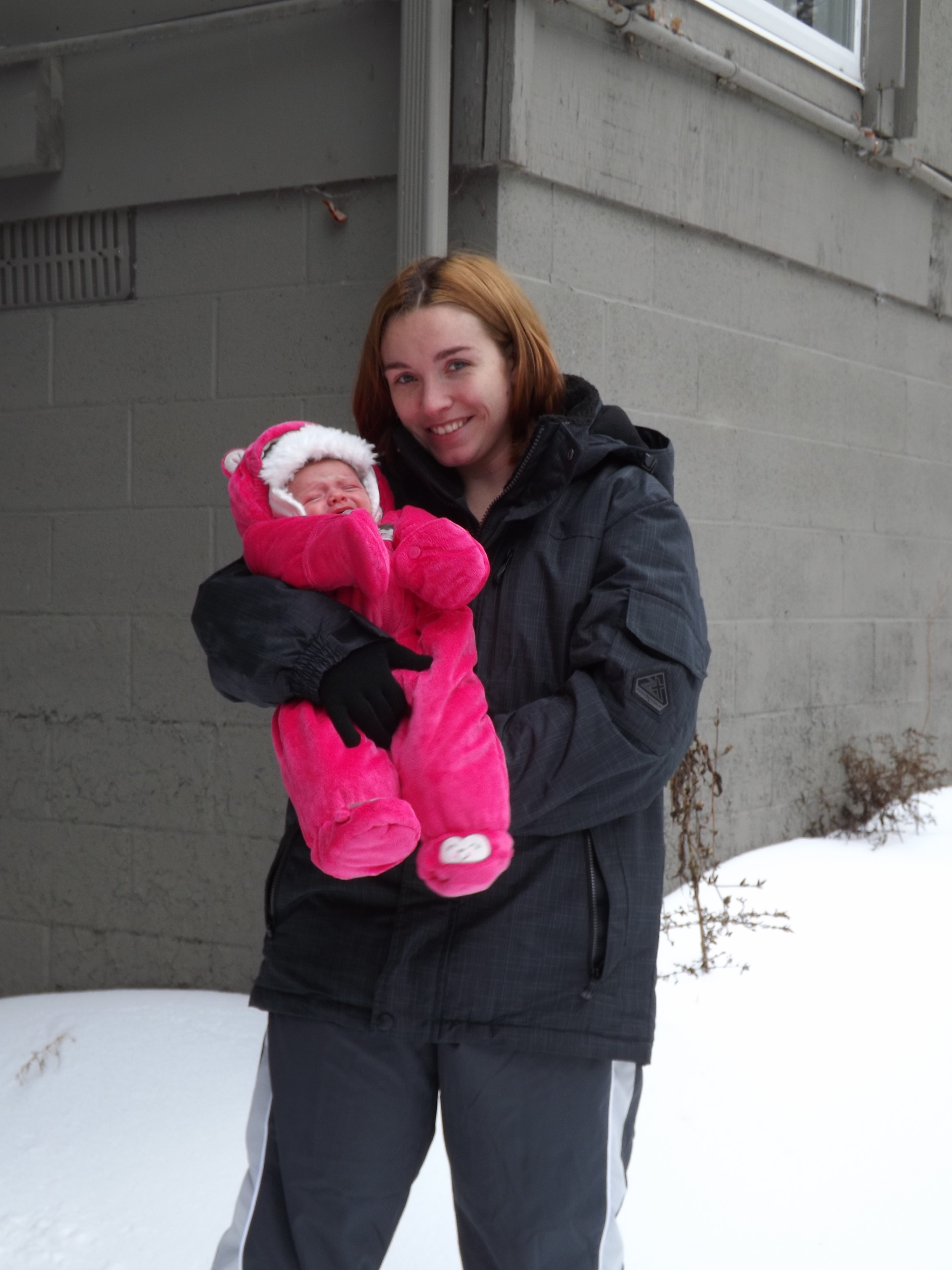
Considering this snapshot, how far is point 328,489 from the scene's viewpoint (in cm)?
162

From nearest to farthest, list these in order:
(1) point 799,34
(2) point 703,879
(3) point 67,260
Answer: (3) point 67,260
(2) point 703,879
(1) point 799,34

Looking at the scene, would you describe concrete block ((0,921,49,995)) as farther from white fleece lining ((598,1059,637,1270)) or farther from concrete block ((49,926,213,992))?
white fleece lining ((598,1059,637,1270))

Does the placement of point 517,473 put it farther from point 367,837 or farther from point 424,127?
point 424,127

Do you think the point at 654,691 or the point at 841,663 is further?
the point at 841,663

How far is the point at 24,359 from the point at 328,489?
2375 mm

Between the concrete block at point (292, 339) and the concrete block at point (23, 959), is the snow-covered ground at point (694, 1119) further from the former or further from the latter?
the concrete block at point (292, 339)

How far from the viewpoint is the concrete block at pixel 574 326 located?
328 cm

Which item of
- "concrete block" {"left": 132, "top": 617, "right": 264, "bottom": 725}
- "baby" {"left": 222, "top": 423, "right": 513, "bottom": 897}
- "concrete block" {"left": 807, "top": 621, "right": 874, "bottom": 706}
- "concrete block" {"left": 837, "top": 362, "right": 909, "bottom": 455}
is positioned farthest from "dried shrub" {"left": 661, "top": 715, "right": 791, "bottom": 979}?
"baby" {"left": 222, "top": 423, "right": 513, "bottom": 897}

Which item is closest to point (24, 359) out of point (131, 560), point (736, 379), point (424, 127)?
point (131, 560)

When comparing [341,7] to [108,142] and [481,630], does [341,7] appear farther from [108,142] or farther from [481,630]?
[481,630]

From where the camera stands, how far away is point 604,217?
3.49 m

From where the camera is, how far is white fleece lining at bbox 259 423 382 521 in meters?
1.64

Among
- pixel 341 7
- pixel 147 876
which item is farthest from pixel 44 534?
pixel 341 7

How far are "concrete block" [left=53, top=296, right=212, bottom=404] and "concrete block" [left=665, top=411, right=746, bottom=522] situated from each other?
129cm
